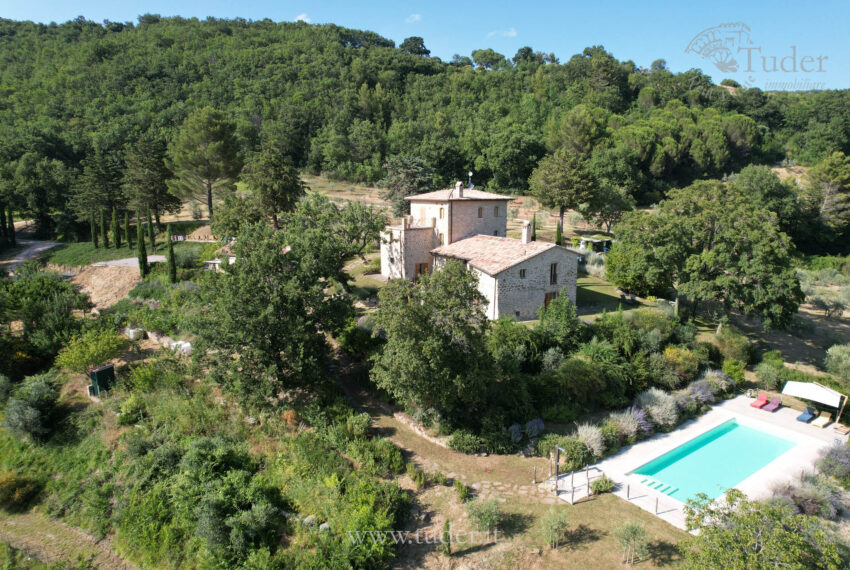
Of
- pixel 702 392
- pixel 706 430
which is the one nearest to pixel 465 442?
pixel 706 430

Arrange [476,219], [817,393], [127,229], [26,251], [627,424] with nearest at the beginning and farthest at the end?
[627,424] < [817,393] < [476,219] < [127,229] < [26,251]

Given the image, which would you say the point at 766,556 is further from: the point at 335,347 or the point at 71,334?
the point at 71,334

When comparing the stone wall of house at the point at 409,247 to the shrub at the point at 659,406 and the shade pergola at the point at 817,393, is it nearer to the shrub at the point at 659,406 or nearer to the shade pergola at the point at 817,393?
the shrub at the point at 659,406

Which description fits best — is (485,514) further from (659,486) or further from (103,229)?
(103,229)

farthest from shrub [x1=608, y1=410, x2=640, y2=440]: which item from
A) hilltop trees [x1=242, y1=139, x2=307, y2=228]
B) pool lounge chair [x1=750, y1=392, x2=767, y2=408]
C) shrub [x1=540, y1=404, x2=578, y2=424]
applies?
hilltop trees [x1=242, y1=139, x2=307, y2=228]

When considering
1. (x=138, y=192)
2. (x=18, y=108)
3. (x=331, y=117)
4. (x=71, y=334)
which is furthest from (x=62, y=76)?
(x=71, y=334)

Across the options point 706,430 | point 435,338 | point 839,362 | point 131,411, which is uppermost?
point 435,338

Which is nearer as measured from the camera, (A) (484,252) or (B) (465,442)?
(B) (465,442)
